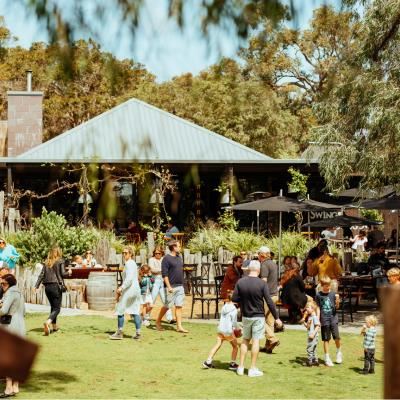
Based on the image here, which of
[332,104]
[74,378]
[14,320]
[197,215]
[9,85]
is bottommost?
[74,378]

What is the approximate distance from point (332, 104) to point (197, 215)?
1242 centimetres

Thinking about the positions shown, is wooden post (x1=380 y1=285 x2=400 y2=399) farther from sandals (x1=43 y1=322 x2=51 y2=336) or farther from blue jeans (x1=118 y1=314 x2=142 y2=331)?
sandals (x1=43 y1=322 x2=51 y2=336)

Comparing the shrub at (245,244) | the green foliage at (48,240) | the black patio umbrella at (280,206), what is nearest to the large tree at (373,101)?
the black patio umbrella at (280,206)

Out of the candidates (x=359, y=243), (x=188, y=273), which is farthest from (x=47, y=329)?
(x=359, y=243)

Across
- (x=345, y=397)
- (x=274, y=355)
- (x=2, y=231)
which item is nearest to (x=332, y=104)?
(x=274, y=355)

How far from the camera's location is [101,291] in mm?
18250

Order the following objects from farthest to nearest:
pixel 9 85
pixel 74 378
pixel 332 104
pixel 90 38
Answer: pixel 9 85
pixel 332 104
pixel 74 378
pixel 90 38

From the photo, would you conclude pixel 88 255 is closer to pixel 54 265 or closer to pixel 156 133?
pixel 54 265

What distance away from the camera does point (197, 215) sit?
2891 cm

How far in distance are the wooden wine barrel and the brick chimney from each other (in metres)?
14.2

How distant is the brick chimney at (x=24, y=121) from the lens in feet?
103

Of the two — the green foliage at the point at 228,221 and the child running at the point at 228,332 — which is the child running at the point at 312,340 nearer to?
the child running at the point at 228,332

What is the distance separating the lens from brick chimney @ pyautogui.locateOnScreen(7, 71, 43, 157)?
31.5 meters

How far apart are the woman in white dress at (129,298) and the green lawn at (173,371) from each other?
27cm
